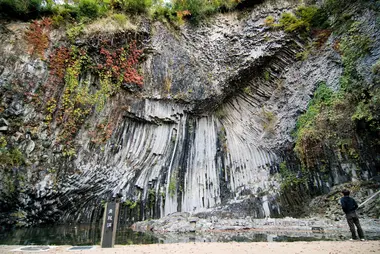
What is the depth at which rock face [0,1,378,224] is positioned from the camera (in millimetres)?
10211

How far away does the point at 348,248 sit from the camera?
14.9 feet

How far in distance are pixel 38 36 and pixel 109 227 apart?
10483 millimetres

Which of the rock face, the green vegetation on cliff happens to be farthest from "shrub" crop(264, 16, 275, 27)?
the green vegetation on cliff

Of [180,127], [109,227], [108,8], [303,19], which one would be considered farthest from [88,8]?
[303,19]

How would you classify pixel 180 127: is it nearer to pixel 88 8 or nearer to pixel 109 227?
pixel 88 8

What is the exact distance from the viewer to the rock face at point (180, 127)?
33.5 ft

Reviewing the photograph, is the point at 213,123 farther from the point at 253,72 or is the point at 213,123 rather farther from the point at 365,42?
the point at 365,42

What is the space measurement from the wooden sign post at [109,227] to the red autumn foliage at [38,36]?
9.04 m

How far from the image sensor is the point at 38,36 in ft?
38.1

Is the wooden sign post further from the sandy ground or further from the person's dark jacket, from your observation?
the person's dark jacket

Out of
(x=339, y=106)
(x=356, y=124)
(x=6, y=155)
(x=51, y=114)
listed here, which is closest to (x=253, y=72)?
(x=339, y=106)

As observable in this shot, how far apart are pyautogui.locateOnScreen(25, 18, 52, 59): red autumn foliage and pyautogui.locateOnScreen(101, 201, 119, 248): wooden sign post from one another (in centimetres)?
904

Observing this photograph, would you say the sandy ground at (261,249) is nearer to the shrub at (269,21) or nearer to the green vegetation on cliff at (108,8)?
the green vegetation on cliff at (108,8)

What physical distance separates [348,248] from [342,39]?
1065 cm
